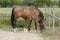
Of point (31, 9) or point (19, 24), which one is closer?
point (31, 9)

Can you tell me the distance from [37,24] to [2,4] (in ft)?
98.0

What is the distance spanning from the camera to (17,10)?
1443 cm

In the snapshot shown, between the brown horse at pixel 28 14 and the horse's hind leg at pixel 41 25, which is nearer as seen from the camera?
the horse's hind leg at pixel 41 25

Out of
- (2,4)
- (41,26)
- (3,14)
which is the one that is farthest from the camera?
(2,4)

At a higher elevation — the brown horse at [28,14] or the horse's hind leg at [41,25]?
the brown horse at [28,14]

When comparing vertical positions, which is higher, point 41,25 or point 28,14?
point 28,14

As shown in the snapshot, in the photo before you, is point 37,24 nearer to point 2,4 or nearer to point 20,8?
point 20,8

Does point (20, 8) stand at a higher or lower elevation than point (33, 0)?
higher

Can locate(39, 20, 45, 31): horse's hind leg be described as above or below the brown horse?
below

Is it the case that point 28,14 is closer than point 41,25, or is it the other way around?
point 41,25

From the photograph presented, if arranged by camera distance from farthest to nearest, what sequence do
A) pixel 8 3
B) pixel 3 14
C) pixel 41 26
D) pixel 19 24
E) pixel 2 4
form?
pixel 8 3 → pixel 2 4 → pixel 3 14 → pixel 19 24 → pixel 41 26

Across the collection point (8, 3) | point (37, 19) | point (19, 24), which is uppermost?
point (37, 19)

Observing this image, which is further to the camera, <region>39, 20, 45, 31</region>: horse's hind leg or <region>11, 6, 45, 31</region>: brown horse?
<region>11, 6, 45, 31</region>: brown horse

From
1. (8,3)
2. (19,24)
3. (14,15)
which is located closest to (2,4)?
(8,3)
